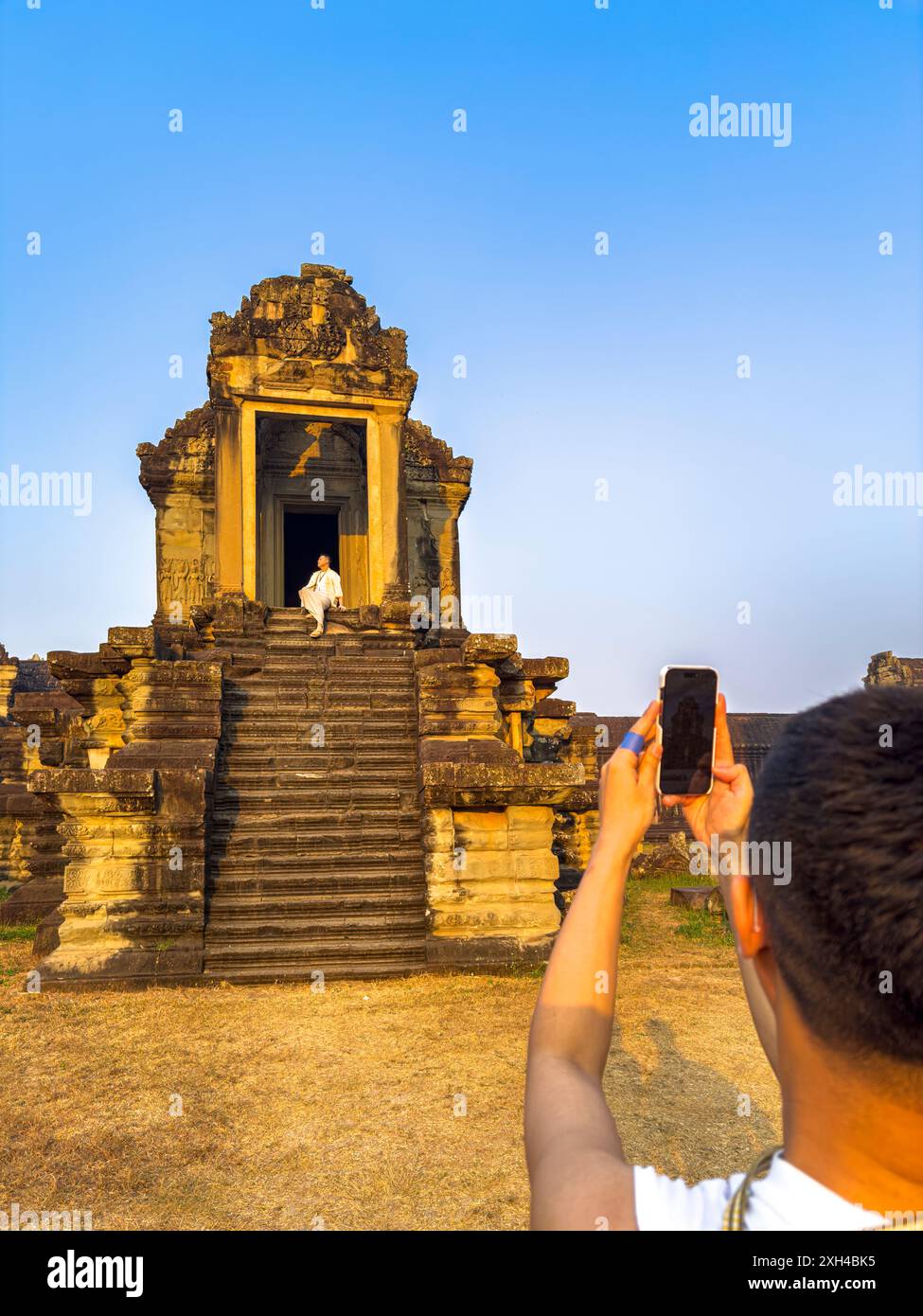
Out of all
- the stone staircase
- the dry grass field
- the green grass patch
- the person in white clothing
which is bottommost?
the green grass patch

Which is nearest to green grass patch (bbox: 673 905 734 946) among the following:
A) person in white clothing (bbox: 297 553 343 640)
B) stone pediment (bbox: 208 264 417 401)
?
person in white clothing (bbox: 297 553 343 640)

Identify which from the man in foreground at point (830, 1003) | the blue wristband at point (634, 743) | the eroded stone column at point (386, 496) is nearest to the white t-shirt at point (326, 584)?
the eroded stone column at point (386, 496)

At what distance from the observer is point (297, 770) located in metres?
8.23

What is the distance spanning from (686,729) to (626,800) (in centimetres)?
28

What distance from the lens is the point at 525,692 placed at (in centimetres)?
984

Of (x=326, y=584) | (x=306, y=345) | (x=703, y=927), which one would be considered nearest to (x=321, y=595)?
(x=326, y=584)

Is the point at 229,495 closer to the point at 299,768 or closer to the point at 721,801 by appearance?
the point at 299,768

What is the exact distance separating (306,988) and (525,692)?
15.1 feet

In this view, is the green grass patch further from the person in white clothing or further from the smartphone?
the smartphone

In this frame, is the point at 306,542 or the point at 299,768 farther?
the point at 306,542

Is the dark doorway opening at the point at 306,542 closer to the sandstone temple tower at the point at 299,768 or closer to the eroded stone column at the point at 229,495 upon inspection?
the sandstone temple tower at the point at 299,768

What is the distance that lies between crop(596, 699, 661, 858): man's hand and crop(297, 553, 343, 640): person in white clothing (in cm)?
1060

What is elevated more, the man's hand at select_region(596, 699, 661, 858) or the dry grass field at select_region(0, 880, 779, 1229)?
the man's hand at select_region(596, 699, 661, 858)

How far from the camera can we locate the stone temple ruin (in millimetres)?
6605
